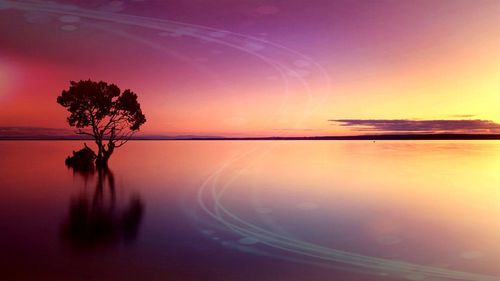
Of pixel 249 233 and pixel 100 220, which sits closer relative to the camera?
pixel 249 233

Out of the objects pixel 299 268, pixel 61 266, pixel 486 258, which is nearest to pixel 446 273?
pixel 486 258

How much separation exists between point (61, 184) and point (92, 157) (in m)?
22.6

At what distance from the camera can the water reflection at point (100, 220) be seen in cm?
1512

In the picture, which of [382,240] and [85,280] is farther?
[382,240]

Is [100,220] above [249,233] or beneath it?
beneath

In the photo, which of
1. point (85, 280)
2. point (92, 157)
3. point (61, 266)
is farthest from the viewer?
point (92, 157)

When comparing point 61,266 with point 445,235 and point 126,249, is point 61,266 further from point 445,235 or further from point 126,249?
point 445,235

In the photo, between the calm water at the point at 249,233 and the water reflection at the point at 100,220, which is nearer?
the calm water at the point at 249,233

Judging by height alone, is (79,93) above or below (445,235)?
above

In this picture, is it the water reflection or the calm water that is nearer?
the calm water

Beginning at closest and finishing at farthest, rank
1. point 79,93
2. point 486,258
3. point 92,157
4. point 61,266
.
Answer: point 61,266
point 486,258
point 79,93
point 92,157

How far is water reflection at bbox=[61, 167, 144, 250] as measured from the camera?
49.6ft

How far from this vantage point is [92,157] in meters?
56.5

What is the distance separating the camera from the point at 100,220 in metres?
19.1
